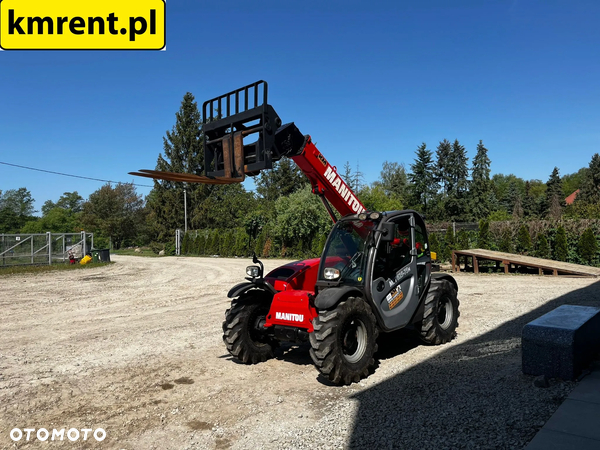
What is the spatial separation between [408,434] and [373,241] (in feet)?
8.77

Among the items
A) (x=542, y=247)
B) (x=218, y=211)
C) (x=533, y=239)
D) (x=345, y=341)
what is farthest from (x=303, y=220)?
(x=345, y=341)

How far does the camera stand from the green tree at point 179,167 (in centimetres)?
5097

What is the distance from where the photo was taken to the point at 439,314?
24.3 feet

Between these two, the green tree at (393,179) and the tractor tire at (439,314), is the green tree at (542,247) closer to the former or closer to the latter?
the tractor tire at (439,314)

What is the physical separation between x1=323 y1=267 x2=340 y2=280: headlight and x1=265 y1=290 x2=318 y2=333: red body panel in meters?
0.37

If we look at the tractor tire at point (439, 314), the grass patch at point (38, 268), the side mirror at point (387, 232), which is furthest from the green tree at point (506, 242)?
the grass patch at point (38, 268)

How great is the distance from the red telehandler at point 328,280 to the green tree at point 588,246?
13.9 m

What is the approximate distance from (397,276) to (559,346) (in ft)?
7.63

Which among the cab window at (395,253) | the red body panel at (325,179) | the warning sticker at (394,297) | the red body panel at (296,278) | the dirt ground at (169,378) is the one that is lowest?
the dirt ground at (169,378)

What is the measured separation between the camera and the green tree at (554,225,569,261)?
60.8 ft

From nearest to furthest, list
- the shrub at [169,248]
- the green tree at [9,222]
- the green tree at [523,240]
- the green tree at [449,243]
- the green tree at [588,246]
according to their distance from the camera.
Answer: the green tree at [588,246]
the green tree at [523,240]
the green tree at [449,243]
the shrub at [169,248]
the green tree at [9,222]

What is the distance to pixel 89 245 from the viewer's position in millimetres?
32906

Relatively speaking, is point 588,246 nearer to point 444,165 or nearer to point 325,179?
point 325,179

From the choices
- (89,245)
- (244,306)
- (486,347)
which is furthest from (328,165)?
(89,245)
